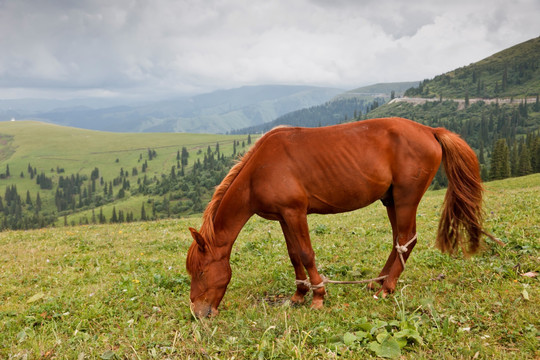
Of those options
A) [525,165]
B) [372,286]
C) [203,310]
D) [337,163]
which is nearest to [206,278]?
[203,310]

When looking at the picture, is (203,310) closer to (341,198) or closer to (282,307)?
(282,307)

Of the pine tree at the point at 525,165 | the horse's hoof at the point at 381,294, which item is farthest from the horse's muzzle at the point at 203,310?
the pine tree at the point at 525,165

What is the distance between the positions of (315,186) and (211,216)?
216cm

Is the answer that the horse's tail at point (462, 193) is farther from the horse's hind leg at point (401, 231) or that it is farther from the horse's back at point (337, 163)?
the horse's hind leg at point (401, 231)

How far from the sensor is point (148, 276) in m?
9.13

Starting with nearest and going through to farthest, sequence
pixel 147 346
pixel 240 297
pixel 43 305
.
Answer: pixel 147 346, pixel 43 305, pixel 240 297

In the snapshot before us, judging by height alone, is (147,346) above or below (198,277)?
below

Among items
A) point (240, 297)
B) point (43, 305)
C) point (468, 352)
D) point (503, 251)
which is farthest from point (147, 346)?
point (503, 251)

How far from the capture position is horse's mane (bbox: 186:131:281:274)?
645 centimetres

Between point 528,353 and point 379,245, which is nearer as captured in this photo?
point 528,353

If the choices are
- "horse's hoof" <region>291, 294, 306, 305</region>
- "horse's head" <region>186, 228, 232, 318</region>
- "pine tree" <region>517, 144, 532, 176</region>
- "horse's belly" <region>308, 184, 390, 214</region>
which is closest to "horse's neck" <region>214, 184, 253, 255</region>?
"horse's head" <region>186, 228, 232, 318</region>

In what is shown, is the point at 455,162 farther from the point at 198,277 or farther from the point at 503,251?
the point at 198,277

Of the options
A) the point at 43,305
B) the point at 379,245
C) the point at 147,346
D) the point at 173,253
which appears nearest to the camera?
the point at 147,346

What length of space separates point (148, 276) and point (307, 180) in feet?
18.0
